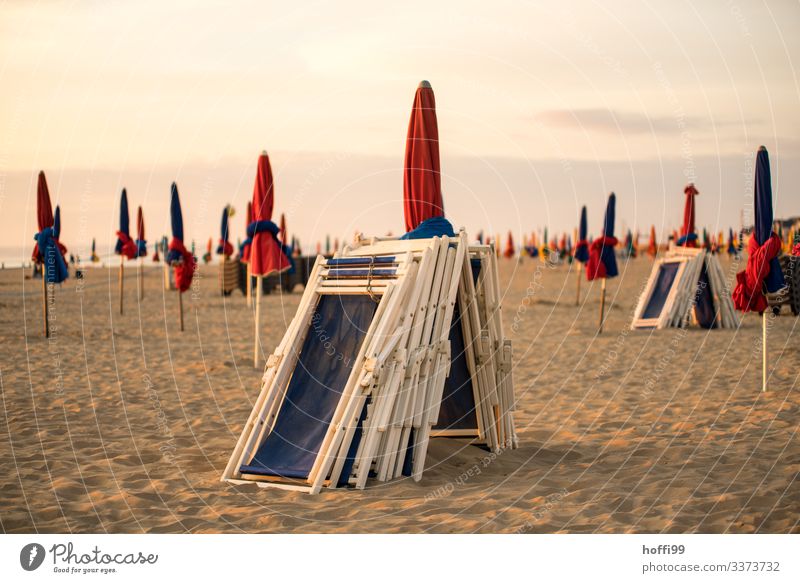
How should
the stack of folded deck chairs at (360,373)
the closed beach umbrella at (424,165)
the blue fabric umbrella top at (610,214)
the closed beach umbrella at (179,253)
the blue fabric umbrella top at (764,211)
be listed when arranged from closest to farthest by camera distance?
the stack of folded deck chairs at (360,373) → the closed beach umbrella at (424,165) → the blue fabric umbrella top at (764,211) → the closed beach umbrella at (179,253) → the blue fabric umbrella top at (610,214)

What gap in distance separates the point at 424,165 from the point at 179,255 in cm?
1264

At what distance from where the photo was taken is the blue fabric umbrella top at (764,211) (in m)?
10.9

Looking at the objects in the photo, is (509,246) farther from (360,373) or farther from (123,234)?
(360,373)

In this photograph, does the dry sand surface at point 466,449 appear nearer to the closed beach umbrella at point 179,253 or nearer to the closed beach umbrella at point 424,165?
the closed beach umbrella at point 424,165

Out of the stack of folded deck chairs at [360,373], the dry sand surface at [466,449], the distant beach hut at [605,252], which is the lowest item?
the dry sand surface at [466,449]

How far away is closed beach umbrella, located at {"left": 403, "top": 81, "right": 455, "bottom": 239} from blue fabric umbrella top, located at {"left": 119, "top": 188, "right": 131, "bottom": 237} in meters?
19.0

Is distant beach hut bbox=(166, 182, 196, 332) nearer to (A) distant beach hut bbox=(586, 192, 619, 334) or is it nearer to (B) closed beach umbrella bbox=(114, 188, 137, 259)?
(B) closed beach umbrella bbox=(114, 188, 137, 259)

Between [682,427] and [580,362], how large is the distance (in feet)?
16.7

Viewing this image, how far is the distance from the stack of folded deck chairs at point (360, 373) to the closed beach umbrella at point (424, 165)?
49 centimetres

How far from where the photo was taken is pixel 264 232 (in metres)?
13.2

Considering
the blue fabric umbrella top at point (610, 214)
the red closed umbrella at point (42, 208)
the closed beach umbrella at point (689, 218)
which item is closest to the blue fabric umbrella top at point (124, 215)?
the red closed umbrella at point (42, 208)

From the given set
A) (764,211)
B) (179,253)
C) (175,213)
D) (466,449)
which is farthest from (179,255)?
(764,211)

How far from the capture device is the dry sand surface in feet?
19.7

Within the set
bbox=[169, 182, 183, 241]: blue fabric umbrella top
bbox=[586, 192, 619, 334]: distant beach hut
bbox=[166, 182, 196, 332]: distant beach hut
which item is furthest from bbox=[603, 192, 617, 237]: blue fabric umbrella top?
bbox=[169, 182, 183, 241]: blue fabric umbrella top
